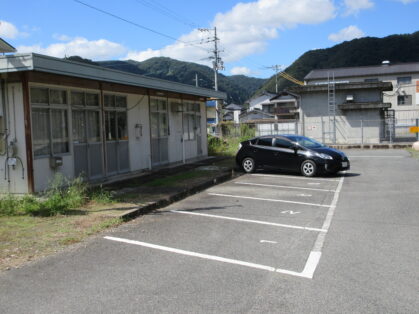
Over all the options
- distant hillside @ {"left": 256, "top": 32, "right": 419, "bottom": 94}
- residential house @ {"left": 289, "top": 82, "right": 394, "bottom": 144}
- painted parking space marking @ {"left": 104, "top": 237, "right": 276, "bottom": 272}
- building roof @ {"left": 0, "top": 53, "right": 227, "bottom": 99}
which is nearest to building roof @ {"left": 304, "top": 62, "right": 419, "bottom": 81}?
distant hillside @ {"left": 256, "top": 32, "right": 419, "bottom": 94}

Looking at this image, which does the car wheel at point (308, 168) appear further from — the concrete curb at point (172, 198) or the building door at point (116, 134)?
the building door at point (116, 134)

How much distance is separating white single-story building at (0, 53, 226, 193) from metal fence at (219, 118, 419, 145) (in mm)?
15779

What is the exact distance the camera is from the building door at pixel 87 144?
12.2 meters

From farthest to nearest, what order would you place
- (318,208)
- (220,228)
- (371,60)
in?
(371,60)
(318,208)
(220,228)

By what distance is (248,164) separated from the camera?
54.0 feet

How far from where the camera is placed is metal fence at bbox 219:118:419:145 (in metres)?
33.1

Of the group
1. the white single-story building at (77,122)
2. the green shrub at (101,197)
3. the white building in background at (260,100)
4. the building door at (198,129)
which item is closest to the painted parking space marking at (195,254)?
the green shrub at (101,197)

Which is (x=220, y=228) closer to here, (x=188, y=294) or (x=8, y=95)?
(x=188, y=294)

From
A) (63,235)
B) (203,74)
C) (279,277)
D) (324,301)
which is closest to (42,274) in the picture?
(63,235)

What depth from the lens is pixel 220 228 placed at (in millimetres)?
7734

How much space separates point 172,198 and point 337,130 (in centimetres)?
2703

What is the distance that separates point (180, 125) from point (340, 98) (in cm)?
2024

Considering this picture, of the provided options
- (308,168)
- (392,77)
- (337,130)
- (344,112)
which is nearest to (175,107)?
(308,168)

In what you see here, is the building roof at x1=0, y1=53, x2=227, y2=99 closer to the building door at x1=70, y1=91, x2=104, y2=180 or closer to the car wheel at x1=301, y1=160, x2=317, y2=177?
the building door at x1=70, y1=91, x2=104, y2=180
